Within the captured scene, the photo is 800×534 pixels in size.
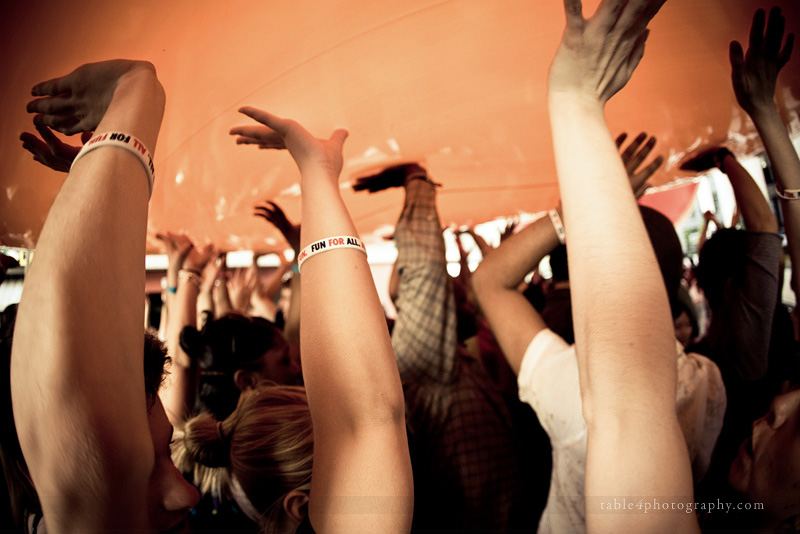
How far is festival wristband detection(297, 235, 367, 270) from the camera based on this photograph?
0.34 metres

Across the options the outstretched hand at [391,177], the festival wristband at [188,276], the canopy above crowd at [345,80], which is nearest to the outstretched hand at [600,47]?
the canopy above crowd at [345,80]

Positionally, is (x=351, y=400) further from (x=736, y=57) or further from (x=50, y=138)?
(x=736, y=57)

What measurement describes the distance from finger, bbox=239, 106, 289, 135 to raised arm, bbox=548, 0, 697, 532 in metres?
0.23

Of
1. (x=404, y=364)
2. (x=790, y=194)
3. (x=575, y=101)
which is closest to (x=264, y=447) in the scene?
(x=404, y=364)

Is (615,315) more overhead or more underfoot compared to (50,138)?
more underfoot

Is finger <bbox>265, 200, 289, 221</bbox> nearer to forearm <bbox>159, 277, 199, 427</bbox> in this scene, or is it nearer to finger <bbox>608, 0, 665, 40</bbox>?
forearm <bbox>159, 277, 199, 427</bbox>

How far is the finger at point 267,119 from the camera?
1.22ft

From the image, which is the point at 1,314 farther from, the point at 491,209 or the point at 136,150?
the point at 491,209

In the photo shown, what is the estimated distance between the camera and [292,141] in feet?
1.30

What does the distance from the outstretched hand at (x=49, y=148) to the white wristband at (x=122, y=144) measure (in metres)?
0.08

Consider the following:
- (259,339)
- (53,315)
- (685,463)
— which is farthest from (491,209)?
(53,315)

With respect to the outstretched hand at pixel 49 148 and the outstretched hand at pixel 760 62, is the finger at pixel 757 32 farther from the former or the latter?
Answer: the outstretched hand at pixel 49 148

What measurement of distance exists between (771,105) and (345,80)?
1.33ft

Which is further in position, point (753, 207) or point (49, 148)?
point (753, 207)
